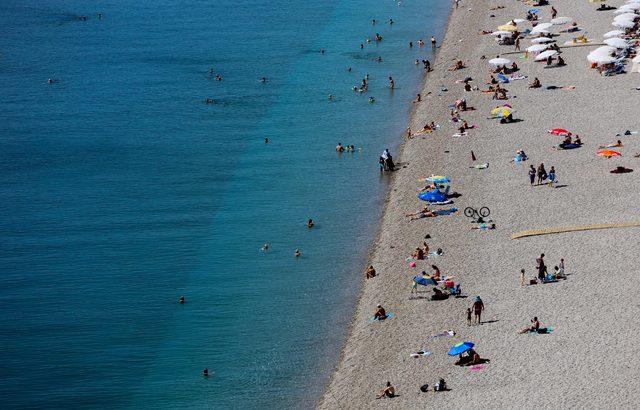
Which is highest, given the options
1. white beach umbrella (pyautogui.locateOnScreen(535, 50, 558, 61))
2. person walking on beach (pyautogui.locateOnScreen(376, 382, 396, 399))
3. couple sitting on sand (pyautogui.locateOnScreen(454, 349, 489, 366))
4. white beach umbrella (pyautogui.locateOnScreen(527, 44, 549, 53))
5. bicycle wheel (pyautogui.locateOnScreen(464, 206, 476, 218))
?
white beach umbrella (pyautogui.locateOnScreen(527, 44, 549, 53))

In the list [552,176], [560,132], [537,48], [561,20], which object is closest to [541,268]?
[552,176]

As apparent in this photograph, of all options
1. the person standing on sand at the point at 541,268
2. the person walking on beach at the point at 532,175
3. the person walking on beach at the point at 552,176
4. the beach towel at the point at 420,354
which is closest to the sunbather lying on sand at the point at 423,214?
the person walking on beach at the point at 532,175

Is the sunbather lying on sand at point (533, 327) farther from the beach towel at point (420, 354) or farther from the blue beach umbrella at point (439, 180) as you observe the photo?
the blue beach umbrella at point (439, 180)

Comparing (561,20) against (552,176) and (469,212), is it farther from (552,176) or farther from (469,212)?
(469,212)

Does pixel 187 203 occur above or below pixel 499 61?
below

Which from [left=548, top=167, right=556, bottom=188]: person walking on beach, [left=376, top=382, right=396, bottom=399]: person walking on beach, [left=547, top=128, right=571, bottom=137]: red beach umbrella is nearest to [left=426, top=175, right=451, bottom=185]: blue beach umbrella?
[left=548, top=167, right=556, bottom=188]: person walking on beach

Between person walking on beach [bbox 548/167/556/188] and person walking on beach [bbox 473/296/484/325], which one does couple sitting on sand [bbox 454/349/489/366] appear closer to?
person walking on beach [bbox 473/296/484/325]

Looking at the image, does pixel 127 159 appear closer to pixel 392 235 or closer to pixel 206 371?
pixel 392 235
